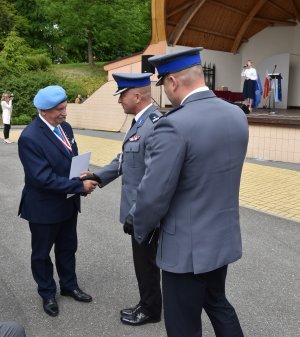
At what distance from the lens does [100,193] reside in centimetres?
761

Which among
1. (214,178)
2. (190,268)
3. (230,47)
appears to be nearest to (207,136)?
(214,178)

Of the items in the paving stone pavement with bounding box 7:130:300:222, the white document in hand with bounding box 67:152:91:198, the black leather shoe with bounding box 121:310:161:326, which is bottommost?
the paving stone pavement with bounding box 7:130:300:222

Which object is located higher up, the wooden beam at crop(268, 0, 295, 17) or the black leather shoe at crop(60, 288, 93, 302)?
the wooden beam at crop(268, 0, 295, 17)

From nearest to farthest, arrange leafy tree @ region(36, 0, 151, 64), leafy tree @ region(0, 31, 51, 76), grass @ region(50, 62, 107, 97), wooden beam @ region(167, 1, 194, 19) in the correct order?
wooden beam @ region(167, 1, 194, 19), grass @ region(50, 62, 107, 97), leafy tree @ region(0, 31, 51, 76), leafy tree @ region(36, 0, 151, 64)

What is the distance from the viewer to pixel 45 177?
318cm

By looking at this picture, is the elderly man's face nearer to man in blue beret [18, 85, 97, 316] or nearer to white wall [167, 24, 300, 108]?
man in blue beret [18, 85, 97, 316]

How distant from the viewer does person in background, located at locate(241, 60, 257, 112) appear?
48.6 ft

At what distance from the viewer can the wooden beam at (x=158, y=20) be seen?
694 inches

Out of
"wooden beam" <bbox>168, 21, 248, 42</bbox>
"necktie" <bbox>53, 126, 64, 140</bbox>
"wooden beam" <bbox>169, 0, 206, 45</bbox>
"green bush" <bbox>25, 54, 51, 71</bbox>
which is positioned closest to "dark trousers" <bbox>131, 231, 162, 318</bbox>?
"necktie" <bbox>53, 126, 64, 140</bbox>

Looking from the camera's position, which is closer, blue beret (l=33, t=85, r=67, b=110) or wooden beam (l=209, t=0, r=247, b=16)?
blue beret (l=33, t=85, r=67, b=110)

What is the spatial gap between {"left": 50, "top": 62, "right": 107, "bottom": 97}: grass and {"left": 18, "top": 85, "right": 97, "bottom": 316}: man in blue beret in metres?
25.0

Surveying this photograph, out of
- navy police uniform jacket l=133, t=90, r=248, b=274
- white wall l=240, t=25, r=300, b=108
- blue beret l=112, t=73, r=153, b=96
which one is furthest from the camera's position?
white wall l=240, t=25, r=300, b=108

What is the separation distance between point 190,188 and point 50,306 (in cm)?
196

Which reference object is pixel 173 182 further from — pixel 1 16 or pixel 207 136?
pixel 1 16
